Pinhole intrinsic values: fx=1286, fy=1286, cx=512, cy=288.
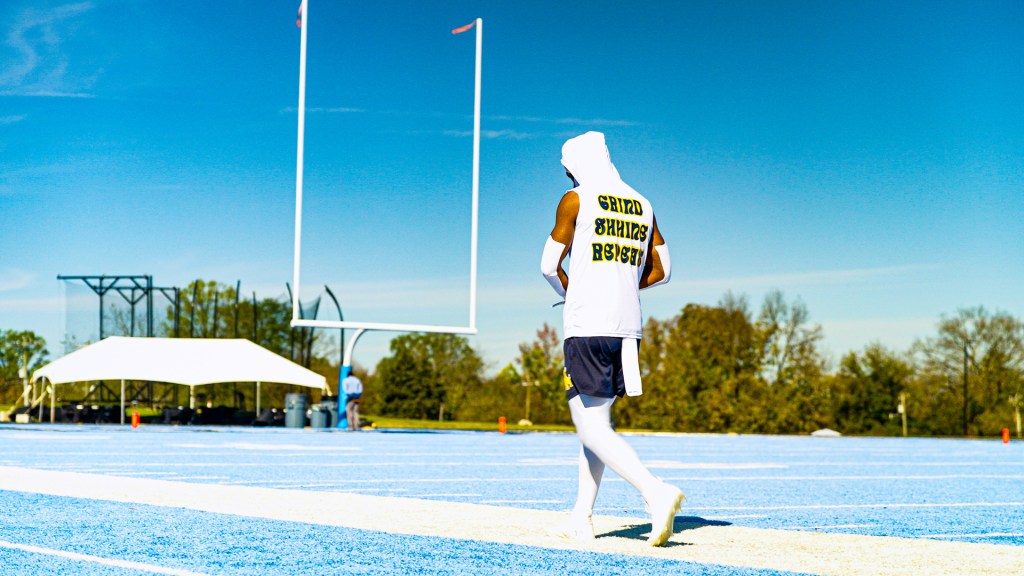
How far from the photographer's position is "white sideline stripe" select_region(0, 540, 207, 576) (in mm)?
5016

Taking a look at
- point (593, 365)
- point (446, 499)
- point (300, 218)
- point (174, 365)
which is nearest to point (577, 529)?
point (593, 365)

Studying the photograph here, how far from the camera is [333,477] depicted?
1193 cm

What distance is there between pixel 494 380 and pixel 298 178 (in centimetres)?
5807

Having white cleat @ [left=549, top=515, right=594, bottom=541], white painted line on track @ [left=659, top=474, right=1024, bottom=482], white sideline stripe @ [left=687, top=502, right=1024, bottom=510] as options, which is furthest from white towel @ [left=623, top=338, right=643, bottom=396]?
white painted line on track @ [left=659, top=474, right=1024, bottom=482]

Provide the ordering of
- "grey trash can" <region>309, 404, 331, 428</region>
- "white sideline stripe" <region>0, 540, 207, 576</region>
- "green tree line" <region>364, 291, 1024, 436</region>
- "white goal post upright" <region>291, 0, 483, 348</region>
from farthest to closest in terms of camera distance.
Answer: "green tree line" <region>364, 291, 1024, 436</region>, "grey trash can" <region>309, 404, 331, 428</region>, "white goal post upright" <region>291, 0, 483, 348</region>, "white sideline stripe" <region>0, 540, 207, 576</region>

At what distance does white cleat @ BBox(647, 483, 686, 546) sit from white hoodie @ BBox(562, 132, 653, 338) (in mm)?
754

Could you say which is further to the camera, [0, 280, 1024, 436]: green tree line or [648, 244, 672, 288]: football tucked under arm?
[0, 280, 1024, 436]: green tree line

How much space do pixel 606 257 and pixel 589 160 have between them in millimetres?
549

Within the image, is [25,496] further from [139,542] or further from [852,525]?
[852,525]

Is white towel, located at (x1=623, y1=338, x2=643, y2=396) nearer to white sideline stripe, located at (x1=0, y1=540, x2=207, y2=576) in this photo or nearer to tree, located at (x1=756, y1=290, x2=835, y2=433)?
white sideline stripe, located at (x1=0, y1=540, x2=207, y2=576)

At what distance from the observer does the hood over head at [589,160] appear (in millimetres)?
6227

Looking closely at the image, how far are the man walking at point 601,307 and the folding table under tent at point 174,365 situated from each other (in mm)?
31141

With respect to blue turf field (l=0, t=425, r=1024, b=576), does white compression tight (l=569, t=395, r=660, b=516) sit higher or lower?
higher

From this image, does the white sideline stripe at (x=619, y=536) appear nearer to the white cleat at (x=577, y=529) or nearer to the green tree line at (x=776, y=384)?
the white cleat at (x=577, y=529)
